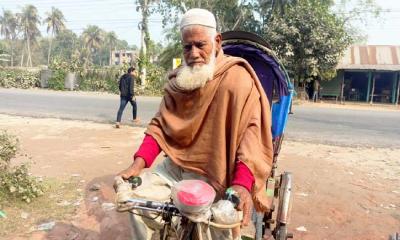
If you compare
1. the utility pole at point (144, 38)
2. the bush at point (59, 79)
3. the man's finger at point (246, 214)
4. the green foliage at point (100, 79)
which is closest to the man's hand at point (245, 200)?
the man's finger at point (246, 214)

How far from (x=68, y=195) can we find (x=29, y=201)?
0.55 metres

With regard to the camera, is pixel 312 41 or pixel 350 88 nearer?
pixel 312 41

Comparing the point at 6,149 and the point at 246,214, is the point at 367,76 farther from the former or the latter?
the point at 246,214

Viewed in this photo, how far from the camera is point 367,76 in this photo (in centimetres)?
2794

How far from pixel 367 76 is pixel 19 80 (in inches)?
1043

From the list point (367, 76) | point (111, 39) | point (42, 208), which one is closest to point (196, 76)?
point (42, 208)

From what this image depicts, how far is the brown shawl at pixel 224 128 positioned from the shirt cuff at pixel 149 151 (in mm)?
63

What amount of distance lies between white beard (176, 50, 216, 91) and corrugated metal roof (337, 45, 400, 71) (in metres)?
24.6

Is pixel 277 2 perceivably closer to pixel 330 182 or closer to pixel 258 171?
pixel 330 182

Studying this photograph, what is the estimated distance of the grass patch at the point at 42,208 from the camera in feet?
14.2

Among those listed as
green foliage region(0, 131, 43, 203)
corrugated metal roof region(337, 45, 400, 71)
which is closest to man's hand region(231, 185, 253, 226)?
green foliage region(0, 131, 43, 203)

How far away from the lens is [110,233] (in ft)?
13.8

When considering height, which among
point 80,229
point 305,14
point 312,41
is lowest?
point 80,229

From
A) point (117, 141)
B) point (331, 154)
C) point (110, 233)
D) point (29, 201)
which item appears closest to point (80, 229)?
point (110, 233)
